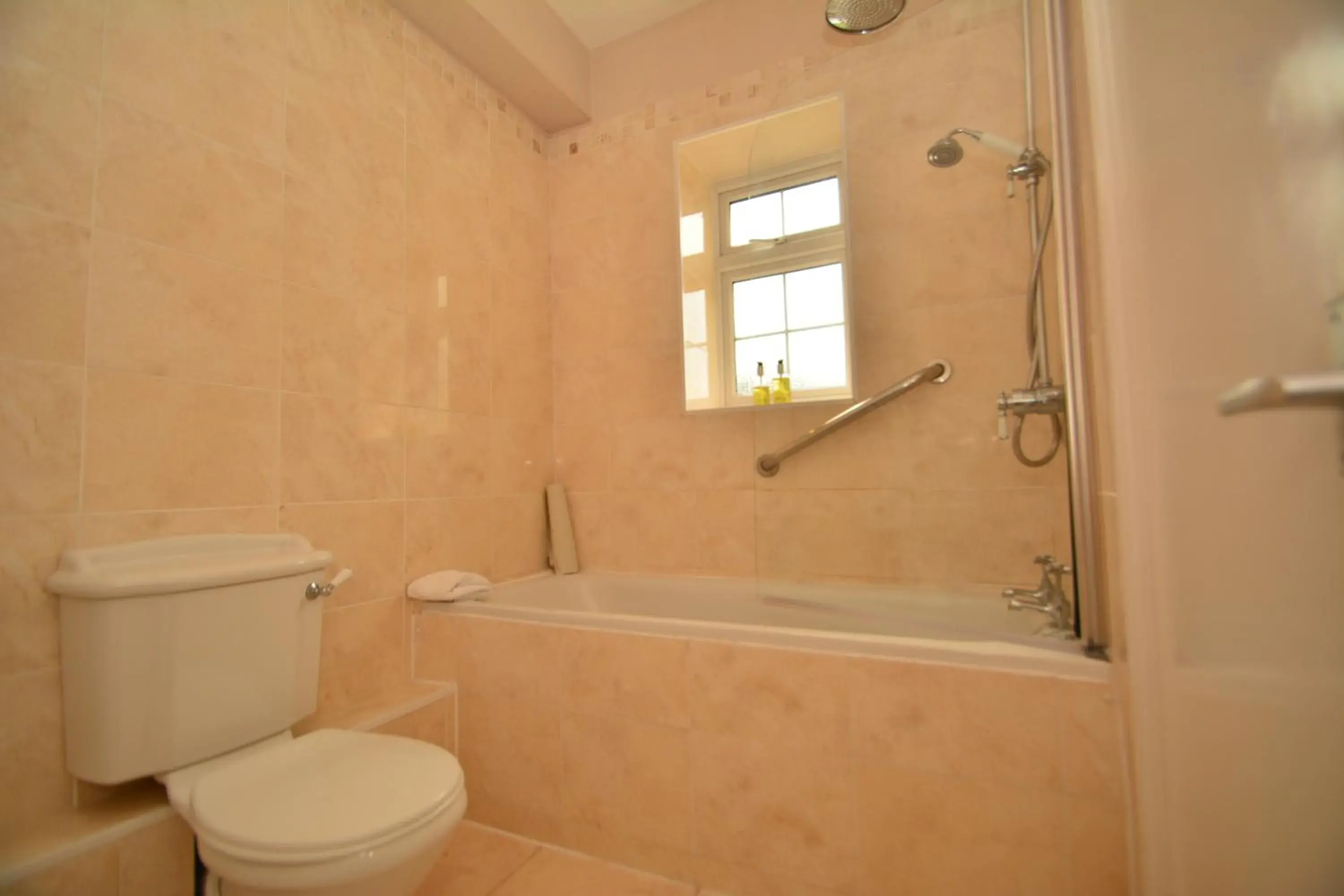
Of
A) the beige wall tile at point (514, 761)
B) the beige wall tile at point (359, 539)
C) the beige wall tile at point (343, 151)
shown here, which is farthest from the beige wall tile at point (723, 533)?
the beige wall tile at point (343, 151)

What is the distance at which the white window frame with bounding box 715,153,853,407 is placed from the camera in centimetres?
186

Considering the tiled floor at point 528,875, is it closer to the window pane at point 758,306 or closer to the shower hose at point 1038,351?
the shower hose at point 1038,351

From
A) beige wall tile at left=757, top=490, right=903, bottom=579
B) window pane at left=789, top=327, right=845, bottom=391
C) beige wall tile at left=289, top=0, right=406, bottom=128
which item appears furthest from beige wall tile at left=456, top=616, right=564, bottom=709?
beige wall tile at left=289, top=0, right=406, bottom=128

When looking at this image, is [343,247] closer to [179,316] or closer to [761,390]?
[179,316]

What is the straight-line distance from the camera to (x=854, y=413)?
5.98ft

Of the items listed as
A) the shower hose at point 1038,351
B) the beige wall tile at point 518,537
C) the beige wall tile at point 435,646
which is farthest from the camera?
the beige wall tile at point 518,537

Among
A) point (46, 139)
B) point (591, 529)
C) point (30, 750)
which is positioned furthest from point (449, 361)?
point (30, 750)

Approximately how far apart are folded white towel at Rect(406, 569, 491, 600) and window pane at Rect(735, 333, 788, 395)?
3.68ft

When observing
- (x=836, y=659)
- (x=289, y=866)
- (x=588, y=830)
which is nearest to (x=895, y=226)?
(x=836, y=659)

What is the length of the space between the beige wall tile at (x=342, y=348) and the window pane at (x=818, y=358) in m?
1.31

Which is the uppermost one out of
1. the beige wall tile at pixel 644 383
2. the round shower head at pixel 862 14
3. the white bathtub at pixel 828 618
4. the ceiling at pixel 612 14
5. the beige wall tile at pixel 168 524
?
the ceiling at pixel 612 14

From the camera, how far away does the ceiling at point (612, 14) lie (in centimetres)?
217

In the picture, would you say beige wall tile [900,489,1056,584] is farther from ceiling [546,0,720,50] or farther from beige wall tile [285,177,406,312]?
ceiling [546,0,720,50]

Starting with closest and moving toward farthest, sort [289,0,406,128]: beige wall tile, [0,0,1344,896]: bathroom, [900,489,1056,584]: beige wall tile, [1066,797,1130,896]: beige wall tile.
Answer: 1. [0,0,1344,896]: bathroom
2. [1066,797,1130,896]: beige wall tile
3. [900,489,1056,584]: beige wall tile
4. [289,0,406,128]: beige wall tile
